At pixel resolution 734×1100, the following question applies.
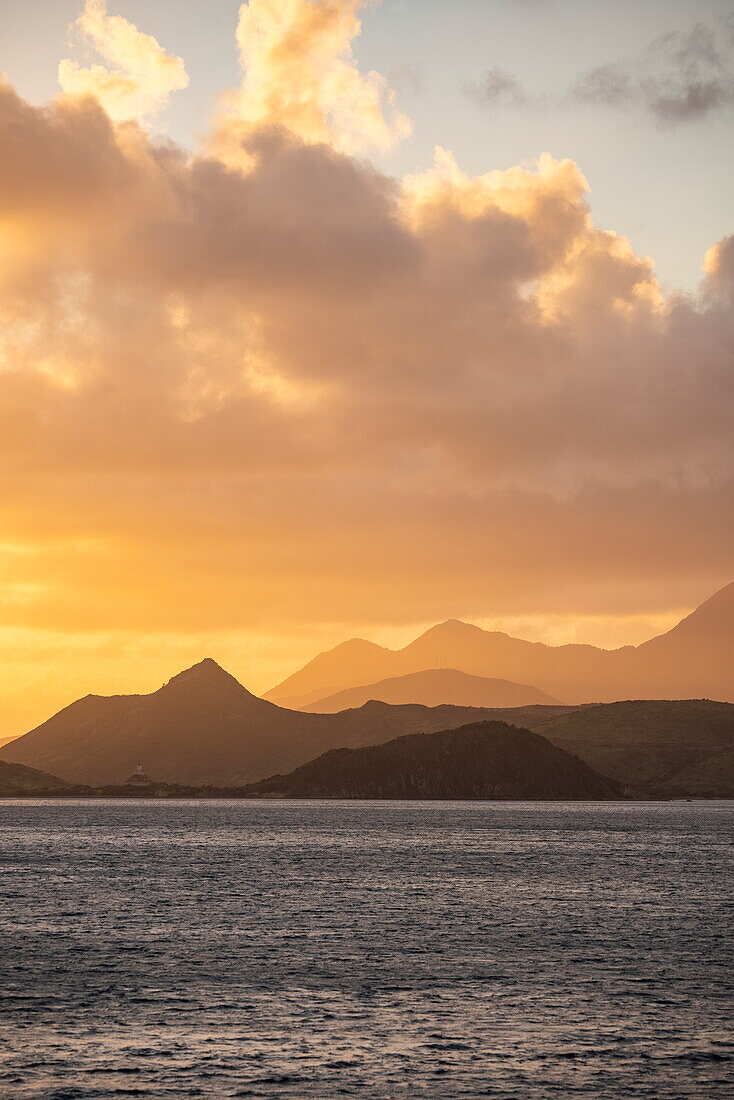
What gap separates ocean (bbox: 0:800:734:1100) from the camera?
38812 millimetres

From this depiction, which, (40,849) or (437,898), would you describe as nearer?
(437,898)

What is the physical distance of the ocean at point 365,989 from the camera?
1528 inches

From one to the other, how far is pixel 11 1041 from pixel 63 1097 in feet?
29.6

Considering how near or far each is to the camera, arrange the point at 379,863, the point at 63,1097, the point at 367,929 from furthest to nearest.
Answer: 1. the point at 379,863
2. the point at 367,929
3. the point at 63,1097

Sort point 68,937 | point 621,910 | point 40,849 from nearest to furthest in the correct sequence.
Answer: point 68,937, point 621,910, point 40,849

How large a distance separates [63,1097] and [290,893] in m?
71.1

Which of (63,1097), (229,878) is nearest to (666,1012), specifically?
(63,1097)

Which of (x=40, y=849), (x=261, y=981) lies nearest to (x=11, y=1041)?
(x=261, y=981)

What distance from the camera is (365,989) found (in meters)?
56.0

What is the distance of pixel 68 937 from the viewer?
7456 centimetres

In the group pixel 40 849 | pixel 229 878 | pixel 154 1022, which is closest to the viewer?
pixel 154 1022

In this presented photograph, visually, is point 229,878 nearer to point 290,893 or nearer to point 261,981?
point 290,893

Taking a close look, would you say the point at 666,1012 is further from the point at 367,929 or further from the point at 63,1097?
the point at 367,929

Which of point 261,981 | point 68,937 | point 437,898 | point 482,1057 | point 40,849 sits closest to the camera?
point 482,1057
